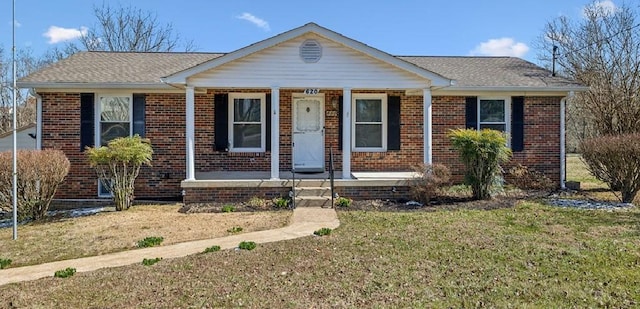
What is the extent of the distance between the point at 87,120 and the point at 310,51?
5899 millimetres

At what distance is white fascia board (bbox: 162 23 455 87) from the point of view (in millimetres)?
9273

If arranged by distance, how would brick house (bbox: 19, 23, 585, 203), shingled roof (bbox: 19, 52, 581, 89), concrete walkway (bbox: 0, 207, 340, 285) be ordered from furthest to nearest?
shingled roof (bbox: 19, 52, 581, 89) → brick house (bbox: 19, 23, 585, 203) → concrete walkway (bbox: 0, 207, 340, 285)

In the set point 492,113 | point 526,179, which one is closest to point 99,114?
point 492,113

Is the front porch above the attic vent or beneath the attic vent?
beneath

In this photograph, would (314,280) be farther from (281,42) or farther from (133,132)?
(133,132)

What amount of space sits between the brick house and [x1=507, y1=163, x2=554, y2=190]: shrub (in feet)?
1.15

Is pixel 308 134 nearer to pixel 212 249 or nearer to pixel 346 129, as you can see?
pixel 346 129

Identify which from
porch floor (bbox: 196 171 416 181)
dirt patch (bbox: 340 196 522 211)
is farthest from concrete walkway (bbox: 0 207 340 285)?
porch floor (bbox: 196 171 416 181)

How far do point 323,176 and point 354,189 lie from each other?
1.18 m

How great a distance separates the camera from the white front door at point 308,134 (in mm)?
11562

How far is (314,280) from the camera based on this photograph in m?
4.50

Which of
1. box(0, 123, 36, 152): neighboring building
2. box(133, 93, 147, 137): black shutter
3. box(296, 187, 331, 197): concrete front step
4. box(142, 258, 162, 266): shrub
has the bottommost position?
box(142, 258, 162, 266): shrub

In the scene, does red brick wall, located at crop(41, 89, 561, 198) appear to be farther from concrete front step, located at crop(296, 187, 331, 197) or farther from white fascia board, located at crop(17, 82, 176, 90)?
concrete front step, located at crop(296, 187, 331, 197)

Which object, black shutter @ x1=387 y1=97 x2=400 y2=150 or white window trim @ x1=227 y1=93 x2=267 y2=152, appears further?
black shutter @ x1=387 y1=97 x2=400 y2=150
